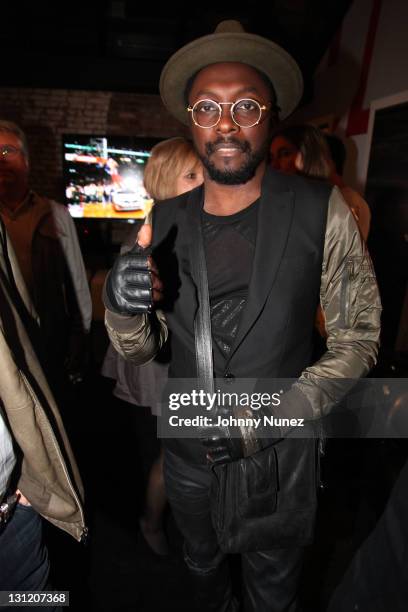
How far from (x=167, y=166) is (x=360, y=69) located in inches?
154

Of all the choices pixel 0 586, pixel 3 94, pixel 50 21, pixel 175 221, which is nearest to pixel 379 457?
pixel 175 221

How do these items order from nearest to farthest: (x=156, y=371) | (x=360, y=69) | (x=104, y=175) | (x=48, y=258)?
(x=156, y=371) < (x=48, y=258) < (x=360, y=69) < (x=104, y=175)

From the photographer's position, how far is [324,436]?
4.31ft

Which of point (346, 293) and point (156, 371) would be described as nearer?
point (346, 293)

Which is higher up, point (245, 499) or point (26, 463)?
point (26, 463)

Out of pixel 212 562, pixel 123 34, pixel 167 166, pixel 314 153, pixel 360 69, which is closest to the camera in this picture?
pixel 212 562

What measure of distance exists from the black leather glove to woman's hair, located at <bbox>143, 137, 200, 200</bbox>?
1099 millimetres

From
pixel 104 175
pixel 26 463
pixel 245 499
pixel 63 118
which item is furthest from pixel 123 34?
pixel 245 499

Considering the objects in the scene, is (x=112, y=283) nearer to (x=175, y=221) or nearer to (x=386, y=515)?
(x=175, y=221)

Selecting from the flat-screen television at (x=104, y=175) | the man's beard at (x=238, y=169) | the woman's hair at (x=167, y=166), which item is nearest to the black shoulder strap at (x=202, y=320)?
the man's beard at (x=238, y=169)

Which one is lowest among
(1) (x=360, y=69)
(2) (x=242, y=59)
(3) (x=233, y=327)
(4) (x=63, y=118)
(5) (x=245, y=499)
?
(5) (x=245, y=499)

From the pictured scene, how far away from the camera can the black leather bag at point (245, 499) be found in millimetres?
1235

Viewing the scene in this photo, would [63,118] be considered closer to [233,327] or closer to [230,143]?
[230,143]

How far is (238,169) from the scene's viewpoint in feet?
4.20
